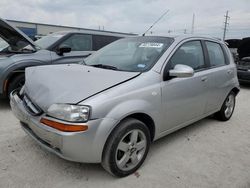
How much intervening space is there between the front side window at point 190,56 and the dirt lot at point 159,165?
115 centimetres

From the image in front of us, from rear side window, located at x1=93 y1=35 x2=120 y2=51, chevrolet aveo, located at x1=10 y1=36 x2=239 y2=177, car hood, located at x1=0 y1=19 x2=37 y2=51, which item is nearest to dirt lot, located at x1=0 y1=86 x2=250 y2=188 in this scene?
chevrolet aveo, located at x1=10 y1=36 x2=239 y2=177

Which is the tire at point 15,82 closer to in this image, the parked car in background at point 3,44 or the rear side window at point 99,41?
the parked car in background at point 3,44

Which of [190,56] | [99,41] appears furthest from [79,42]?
[190,56]

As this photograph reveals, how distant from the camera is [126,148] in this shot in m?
2.47

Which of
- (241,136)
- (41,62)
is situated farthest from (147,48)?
(41,62)

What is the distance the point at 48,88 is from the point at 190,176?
184cm

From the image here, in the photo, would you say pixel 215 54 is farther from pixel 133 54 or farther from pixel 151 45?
pixel 133 54

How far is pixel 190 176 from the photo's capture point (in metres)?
2.58

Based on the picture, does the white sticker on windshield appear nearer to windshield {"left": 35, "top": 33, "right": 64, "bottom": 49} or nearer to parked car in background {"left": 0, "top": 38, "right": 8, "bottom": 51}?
windshield {"left": 35, "top": 33, "right": 64, "bottom": 49}

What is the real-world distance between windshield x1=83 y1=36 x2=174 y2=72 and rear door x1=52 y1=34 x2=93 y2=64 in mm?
1837

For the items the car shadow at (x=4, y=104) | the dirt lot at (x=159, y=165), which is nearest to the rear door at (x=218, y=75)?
the dirt lot at (x=159, y=165)

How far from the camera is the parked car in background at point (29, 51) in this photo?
14.4 feet

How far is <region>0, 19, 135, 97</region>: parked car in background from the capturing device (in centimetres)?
439

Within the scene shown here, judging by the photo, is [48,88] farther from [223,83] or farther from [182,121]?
[223,83]
